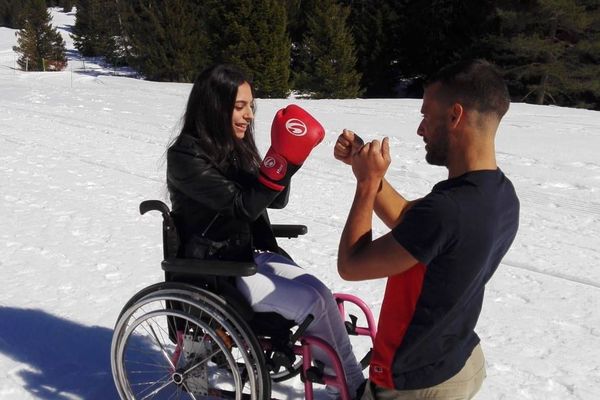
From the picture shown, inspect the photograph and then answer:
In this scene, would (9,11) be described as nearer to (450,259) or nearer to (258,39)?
(258,39)

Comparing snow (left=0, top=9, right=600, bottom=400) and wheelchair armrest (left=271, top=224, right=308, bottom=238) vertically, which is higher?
wheelchair armrest (left=271, top=224, right=308, bottom=238)

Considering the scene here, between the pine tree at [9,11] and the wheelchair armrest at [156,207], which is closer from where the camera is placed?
the wheelchair armrest at [156,207]

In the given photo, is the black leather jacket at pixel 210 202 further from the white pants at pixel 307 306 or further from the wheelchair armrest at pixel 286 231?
the wheelchair armrest at pixel 286 231

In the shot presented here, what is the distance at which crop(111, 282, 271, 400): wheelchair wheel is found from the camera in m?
2.34

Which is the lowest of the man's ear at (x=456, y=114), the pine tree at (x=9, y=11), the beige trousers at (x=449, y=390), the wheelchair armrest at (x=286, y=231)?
the beige trousers at (x=449, y=390)

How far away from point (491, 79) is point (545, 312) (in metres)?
2.57

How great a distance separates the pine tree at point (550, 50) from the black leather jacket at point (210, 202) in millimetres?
23061

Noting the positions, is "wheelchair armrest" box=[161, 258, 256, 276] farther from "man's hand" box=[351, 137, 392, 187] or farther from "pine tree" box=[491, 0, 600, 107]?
"pine tree" box=[491, 0, 600, 107]

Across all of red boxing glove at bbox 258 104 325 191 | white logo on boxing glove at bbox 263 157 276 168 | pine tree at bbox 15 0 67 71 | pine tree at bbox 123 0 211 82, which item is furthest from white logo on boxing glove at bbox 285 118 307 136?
pine tree at bbox 15 0 67 71

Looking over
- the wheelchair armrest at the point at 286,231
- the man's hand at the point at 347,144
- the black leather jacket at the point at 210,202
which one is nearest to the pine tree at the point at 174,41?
the wheelchair armrest at the point at 286,231

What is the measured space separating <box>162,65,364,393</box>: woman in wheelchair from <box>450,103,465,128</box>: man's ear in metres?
0.80

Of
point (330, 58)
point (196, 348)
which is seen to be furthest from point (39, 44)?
point (196, 348)

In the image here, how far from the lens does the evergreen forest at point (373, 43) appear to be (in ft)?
77.1

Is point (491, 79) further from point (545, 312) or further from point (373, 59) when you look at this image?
point (373, 59)
